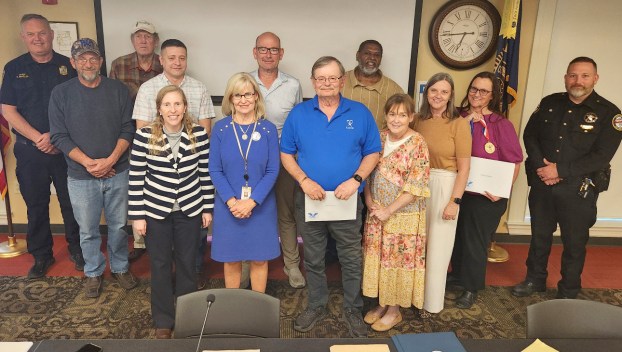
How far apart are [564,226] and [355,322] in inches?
65.1

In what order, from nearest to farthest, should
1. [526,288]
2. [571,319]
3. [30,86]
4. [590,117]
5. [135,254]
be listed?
1. [571,319]
2. [590,117]
3. [30,86]
4. [526,288]
5. [135,254]

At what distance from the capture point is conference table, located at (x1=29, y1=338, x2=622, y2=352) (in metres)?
1.35

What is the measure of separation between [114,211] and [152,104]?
2.63 feet

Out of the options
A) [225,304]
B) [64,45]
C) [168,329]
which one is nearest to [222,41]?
[64,45]

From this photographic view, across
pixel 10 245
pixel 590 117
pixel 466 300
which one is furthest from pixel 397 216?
pixel 10 245

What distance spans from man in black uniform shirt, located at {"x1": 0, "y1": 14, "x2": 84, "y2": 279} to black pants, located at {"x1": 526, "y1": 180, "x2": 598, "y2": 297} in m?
3.54

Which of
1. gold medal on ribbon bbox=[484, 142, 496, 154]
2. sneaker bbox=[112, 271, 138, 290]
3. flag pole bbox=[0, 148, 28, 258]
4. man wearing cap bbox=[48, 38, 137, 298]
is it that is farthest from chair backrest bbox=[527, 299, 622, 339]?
flag pole bbox=[0, 148, 28, 258]

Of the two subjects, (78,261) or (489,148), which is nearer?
(489,148)

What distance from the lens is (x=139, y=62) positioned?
3465mm

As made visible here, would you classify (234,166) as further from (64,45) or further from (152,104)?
(64,45)

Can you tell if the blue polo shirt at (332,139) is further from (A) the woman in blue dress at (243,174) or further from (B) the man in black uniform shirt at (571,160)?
(B) the man in black uniform shirt at (571,160)

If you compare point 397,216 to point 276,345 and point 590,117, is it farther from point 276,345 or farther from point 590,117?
point 590,117

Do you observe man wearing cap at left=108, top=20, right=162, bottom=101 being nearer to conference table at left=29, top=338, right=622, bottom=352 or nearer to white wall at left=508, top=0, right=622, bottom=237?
conference table at left=29, top=338, right=622, bottom=352

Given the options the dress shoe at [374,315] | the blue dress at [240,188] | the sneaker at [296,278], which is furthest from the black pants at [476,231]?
the blue dress at [240,188]
